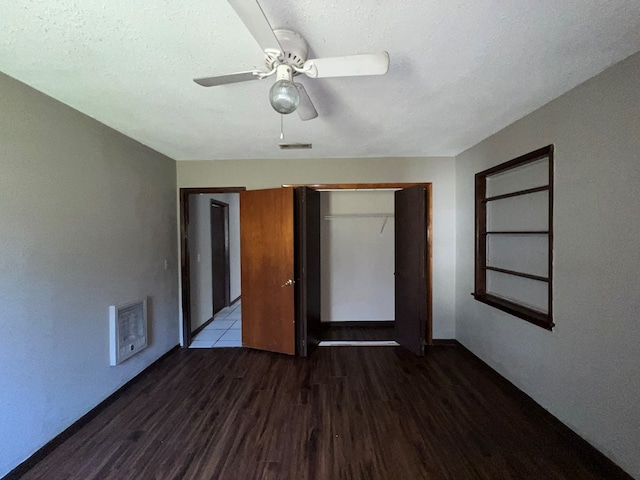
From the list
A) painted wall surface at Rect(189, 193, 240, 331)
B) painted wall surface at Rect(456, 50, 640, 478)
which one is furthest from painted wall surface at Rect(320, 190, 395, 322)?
painted wall surface at Rect(456, 50, 640, 478)

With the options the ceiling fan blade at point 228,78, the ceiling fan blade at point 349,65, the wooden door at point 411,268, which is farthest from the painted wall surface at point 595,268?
the ceiling fan blade at point 228,78

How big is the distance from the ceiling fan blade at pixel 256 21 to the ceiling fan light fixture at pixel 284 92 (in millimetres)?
115

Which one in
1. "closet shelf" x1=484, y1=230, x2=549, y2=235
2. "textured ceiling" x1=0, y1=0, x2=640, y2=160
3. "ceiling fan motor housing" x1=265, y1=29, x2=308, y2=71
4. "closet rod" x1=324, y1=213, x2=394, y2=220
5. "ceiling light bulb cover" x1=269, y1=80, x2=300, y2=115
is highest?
"textured ceiling" x1=0, y1=0, x2=640, y2=160

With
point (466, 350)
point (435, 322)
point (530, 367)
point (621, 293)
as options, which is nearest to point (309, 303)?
point (435, 322)

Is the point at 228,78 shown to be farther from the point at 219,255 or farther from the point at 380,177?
the point at 219,255

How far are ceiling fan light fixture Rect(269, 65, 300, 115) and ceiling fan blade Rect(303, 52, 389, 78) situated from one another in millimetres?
99

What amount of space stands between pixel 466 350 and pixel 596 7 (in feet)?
10.2

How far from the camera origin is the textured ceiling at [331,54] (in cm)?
115

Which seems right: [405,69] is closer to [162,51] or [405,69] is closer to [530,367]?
[162,51]

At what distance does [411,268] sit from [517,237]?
3.63 feet

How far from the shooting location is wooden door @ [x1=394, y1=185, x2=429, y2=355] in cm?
309

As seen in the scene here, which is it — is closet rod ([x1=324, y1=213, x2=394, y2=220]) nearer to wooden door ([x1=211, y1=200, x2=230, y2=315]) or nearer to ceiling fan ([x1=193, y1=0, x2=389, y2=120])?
wooden door ([x1=211, y1=200, x2=230, y2=315])

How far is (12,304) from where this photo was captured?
1.61 m

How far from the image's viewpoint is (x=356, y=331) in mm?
4016
